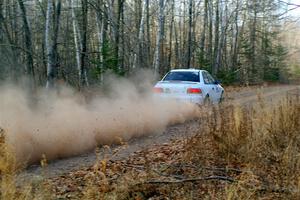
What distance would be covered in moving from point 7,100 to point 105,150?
3760 mm

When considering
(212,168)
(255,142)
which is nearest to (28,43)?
(255,142)

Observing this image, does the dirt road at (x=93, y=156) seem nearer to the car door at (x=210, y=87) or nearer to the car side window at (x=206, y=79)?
the car door at (x=210, y=87)

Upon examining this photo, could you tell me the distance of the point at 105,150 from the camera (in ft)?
28.6

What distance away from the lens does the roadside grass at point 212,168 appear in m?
5.04

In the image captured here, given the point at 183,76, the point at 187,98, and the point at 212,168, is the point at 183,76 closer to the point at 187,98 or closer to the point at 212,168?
the point at 187,98

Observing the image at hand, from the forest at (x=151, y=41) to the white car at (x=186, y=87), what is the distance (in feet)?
16.2

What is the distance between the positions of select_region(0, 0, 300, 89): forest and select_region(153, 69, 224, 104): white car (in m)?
4.94

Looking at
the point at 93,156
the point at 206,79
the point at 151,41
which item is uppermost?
the point at 151,41

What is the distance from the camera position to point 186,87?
524 inches

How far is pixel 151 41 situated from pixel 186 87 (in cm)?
2830

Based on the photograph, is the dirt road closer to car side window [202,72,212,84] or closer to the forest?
car side window [202,72,212,84]

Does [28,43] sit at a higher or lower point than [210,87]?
higher

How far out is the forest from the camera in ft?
64.4

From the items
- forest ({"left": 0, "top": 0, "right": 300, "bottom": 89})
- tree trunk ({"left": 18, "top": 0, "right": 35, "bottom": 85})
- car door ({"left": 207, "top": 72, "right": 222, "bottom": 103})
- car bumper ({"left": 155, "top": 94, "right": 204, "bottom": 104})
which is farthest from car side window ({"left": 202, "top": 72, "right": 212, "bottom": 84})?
tree trunk ({"left": 18, "top": 0, "right": 35, "bottom": 85})
